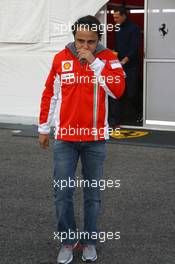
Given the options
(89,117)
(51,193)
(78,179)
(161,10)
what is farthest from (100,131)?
(161,10)

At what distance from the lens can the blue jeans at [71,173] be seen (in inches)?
158

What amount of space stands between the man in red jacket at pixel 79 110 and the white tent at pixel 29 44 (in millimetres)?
5666

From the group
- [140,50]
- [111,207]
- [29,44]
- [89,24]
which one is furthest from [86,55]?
[140,50]

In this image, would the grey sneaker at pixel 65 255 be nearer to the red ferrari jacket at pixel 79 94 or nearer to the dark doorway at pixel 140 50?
the red ferrari jacket at pixel 79 94

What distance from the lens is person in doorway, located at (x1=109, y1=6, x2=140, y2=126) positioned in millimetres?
9273

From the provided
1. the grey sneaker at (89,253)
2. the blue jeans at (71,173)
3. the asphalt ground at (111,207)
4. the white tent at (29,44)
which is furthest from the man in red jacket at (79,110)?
the white tent at (29,44)

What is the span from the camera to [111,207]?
221 inches

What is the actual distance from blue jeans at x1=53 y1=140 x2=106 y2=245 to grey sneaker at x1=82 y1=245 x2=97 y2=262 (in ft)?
0.51

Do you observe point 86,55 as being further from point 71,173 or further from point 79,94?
point 71,173

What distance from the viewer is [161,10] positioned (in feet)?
30.8

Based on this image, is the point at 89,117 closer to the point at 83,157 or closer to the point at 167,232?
the point at 83,157

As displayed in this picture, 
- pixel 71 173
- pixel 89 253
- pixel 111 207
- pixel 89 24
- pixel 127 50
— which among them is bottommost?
pixel 111 207

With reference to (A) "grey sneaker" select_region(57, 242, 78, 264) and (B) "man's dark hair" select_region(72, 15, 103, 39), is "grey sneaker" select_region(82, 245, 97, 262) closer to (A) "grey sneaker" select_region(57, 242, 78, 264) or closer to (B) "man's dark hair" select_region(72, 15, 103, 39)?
(A) "grey sneaker" select_region(57, 242, 78, 264)

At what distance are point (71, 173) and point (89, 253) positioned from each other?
67cm
